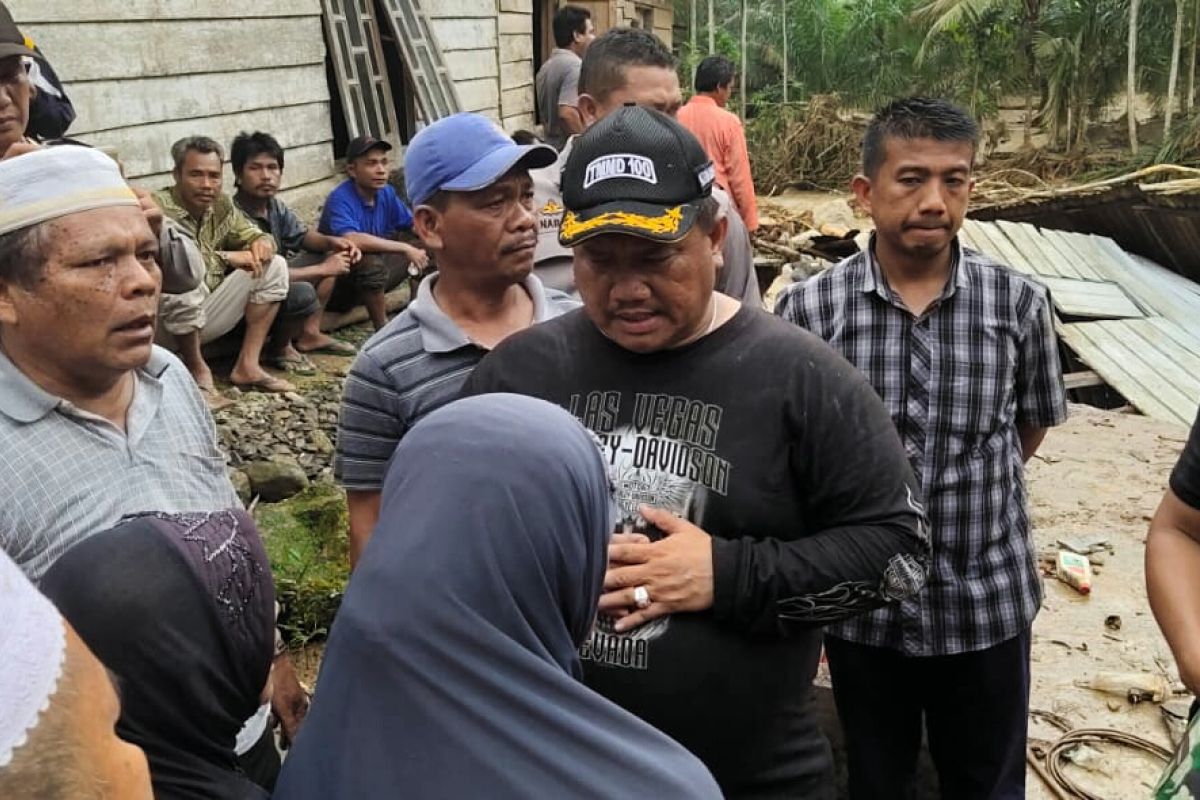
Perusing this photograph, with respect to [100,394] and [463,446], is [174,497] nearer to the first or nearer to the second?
→ [100,394]

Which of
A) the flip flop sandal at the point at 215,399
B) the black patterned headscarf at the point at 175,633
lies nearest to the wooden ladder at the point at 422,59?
the flip flop sandal at the point at 215,399

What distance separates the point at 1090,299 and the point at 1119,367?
112 cm

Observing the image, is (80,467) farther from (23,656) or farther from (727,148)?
(727,148)

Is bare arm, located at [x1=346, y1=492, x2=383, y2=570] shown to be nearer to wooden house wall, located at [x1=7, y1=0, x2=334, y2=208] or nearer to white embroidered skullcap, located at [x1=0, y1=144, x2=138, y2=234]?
white embroidered skullcap, located at [x1=0, y1=144, x2=138, y2=234]

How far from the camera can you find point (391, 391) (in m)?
2.20

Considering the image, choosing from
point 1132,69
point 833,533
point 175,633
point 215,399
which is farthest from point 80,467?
point 1132,69

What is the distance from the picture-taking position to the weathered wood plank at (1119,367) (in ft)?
21.4

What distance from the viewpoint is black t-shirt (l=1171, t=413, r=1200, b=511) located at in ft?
5.57

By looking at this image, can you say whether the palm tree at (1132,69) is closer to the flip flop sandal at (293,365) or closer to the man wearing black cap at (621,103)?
the flip flop sandal at (293,365)

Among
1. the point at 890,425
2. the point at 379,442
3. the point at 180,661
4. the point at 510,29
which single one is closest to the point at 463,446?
the point at 180,661

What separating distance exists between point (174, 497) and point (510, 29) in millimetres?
10988

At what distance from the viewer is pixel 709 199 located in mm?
1745

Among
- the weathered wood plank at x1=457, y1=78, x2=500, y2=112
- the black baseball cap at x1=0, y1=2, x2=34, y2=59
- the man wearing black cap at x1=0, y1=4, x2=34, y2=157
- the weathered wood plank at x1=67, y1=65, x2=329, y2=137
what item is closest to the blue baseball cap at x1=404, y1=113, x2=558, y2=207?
the man wearing black cap at x1=0, y1=4, x2=34, y2=157

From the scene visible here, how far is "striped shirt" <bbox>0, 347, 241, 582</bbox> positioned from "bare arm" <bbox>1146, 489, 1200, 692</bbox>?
71.9 inches
